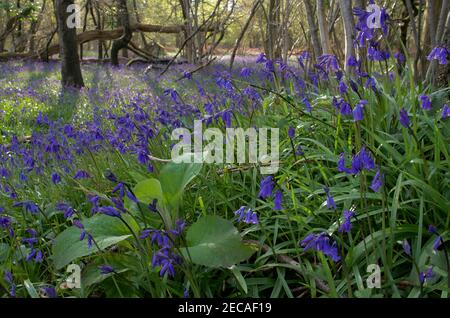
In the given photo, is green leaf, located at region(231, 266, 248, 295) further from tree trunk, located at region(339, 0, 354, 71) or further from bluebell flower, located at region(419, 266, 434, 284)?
tree trunk, located at region(339, 0, 354, 71)

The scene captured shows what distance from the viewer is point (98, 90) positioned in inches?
325

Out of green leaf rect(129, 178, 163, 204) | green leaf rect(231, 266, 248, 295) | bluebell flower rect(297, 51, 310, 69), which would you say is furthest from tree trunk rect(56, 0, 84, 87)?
green leaf rect(231, 266, 248, 295)

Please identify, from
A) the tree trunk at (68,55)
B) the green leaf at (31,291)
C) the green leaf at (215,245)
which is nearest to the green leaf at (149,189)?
the green leaf at (215,245)

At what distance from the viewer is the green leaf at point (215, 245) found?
1808 millimetres

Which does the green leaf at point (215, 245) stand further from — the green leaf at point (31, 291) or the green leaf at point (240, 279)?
the green leaf at point (31, 291)

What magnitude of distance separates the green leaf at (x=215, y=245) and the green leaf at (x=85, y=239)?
276 mm

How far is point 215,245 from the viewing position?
186cm

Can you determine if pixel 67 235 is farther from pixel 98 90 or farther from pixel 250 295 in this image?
pixel 98 90

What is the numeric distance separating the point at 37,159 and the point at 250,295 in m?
2.11

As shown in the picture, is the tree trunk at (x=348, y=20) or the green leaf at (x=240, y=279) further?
the tree trunk at (x=348, y=20)

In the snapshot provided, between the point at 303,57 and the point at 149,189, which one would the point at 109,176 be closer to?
the point at 149,189

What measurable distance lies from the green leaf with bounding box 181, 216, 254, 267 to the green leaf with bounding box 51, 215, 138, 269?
0.28 m

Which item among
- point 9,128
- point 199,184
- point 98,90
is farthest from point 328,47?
point 98,90

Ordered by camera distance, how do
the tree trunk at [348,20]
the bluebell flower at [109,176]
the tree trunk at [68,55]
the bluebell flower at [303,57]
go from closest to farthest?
the bluebell flower at [109,176] < the bluebell flower at [303,57] < the tree trunk at [348,20] < the tree trunk at [68,55]
